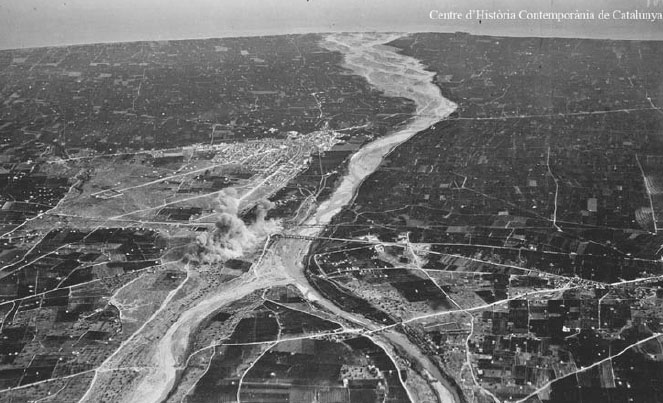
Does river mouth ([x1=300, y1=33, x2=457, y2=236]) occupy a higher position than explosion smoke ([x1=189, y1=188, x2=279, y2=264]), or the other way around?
river mouth ([x1=300, y1=33, x2=457, y2=236])

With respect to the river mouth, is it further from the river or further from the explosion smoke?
the explosion smoke

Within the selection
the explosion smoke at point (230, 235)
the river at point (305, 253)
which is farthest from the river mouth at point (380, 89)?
the explosion smoke at point (230, 235)

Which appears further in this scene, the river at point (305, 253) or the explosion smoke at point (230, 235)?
the explosion smoke at point (230, 235)

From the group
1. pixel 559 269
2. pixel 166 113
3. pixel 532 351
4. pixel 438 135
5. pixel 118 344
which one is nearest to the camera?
pixel 532 351

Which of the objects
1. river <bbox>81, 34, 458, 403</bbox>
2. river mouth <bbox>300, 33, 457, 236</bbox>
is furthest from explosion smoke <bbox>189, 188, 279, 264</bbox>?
river mouth <bbox>300, 33, 457, 236</bbox>

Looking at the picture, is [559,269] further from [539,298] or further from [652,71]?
[652,71]

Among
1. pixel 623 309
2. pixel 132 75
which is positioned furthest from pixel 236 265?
pixel 132 75

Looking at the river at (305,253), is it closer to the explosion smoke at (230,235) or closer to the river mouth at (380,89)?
the river mouth at (380,89)

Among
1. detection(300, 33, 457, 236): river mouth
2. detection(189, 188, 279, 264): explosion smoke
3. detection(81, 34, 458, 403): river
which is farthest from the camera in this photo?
detection(300, 33, 457, 236): river mouth
